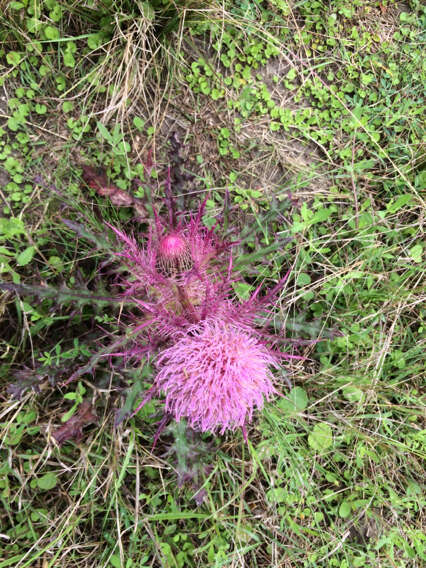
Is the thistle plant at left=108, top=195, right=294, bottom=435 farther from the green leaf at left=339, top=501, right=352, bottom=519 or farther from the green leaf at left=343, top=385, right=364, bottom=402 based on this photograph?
the green leaf at left=339, top=501, right=352, bottom=519

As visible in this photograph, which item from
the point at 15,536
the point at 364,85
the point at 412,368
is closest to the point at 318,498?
the point at 412,368

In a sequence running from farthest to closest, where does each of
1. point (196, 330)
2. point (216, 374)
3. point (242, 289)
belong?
point (242, 289) < point (196, 330) < point (216, 374)

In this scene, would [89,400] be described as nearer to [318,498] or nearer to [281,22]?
[318,498]

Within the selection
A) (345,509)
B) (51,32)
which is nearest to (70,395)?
(345,509)

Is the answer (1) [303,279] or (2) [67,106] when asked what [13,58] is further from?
(1) [303,279]

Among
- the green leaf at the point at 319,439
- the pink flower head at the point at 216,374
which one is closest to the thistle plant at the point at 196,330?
the pink flower head at the point at 216,374

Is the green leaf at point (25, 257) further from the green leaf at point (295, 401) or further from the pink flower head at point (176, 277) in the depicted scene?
the green leaf at point (295, 401)
